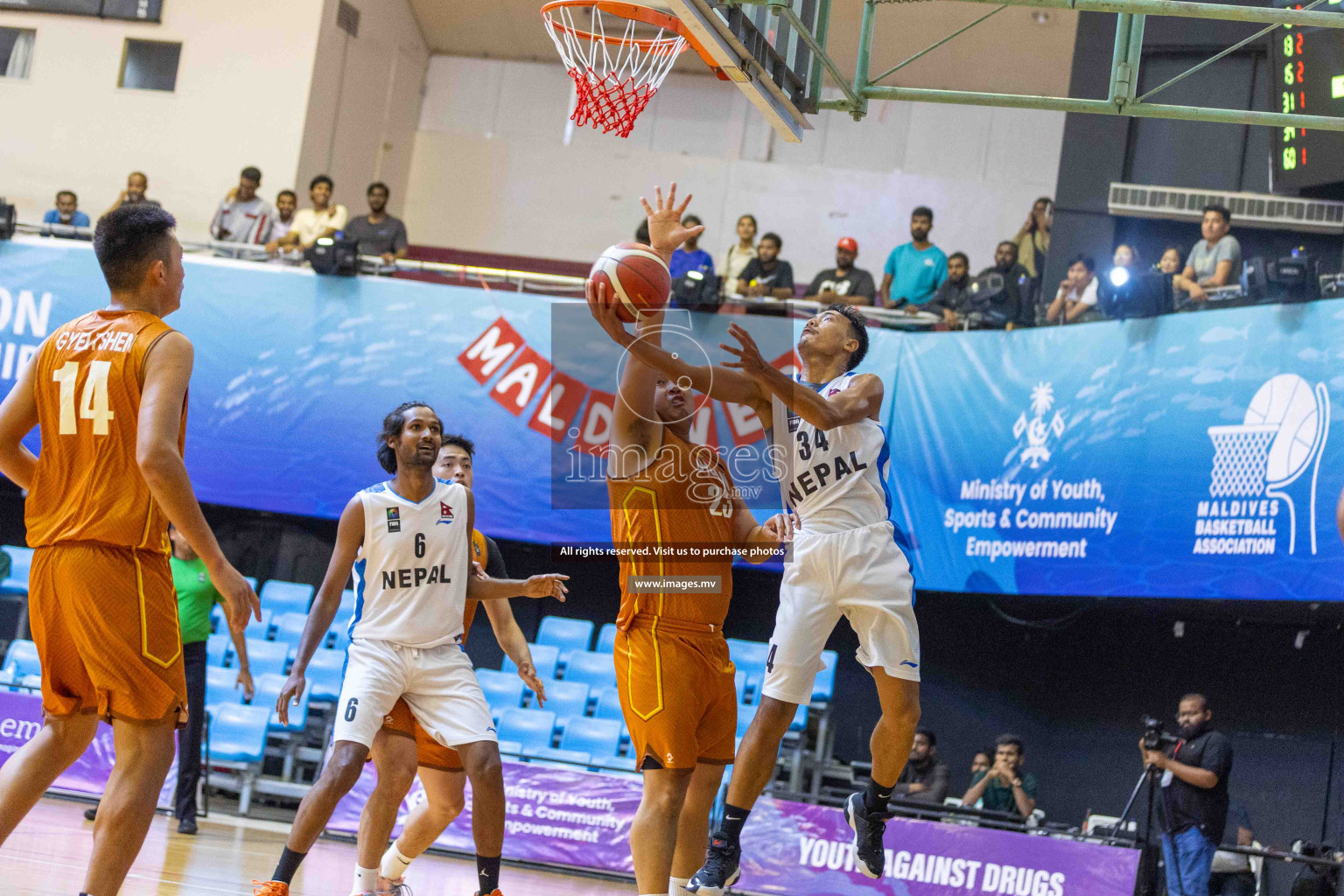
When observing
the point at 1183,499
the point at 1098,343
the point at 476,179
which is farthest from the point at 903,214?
the point at 1183,499

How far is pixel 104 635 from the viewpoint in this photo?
399 cm

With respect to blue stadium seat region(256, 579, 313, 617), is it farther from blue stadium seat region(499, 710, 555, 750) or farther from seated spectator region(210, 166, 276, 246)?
seated spectator region(210, 166, 276, 246)

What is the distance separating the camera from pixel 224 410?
12.9 m

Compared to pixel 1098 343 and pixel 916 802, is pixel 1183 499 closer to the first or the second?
pixel 1098 343

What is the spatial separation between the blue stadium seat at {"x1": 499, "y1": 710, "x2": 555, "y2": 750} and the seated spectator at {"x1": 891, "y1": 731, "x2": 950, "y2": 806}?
294cm

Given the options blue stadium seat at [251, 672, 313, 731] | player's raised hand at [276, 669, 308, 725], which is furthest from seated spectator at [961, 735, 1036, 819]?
player's raised hand at [276, 669, 308, 725]

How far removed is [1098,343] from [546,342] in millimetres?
4947

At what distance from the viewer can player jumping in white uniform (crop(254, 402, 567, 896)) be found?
5707mm

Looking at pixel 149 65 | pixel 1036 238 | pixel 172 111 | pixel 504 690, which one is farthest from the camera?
pixel 149 65

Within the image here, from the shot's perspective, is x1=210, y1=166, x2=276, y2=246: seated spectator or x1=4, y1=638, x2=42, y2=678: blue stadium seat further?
x1=210, y1=166, x2=276, y2=246: seated spectator

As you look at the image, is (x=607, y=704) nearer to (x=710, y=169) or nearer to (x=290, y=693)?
(x=290, y=693)

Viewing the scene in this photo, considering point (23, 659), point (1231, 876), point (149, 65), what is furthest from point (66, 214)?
point (1231, 876)

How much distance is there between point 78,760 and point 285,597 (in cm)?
354

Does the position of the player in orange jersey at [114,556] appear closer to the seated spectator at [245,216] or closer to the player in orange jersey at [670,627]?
the player in orange jersey at [670,627]
